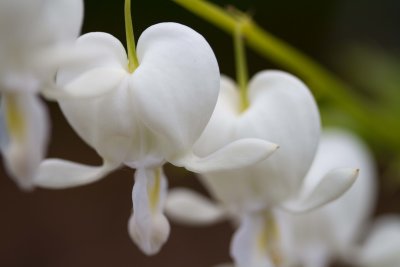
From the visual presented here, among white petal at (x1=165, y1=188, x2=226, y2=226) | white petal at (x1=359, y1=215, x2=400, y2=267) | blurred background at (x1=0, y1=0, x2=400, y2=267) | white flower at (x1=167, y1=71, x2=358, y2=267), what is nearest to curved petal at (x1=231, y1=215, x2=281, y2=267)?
white flower at (x1=167, y1=71, x2=358, y2=267)

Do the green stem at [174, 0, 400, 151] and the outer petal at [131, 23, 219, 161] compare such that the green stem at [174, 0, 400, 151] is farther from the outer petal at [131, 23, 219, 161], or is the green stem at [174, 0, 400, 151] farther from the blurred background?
the blurred background

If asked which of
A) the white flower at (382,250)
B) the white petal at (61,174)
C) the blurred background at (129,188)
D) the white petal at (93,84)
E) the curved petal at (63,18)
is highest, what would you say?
the curved petal at (63,18)

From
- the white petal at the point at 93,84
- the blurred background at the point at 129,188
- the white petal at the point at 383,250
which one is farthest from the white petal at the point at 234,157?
the blurred background at the point at 129,188

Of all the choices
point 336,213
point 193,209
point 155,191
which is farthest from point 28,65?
point 336,213

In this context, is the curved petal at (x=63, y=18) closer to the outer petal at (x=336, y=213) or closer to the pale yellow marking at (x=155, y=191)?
the pale yellow marking at (x=155, y=191)

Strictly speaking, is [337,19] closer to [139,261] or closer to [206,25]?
[206,25]

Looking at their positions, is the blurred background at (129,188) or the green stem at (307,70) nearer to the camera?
the green stem at (307,70)

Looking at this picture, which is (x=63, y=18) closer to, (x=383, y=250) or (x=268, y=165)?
(x=268, y=165)
